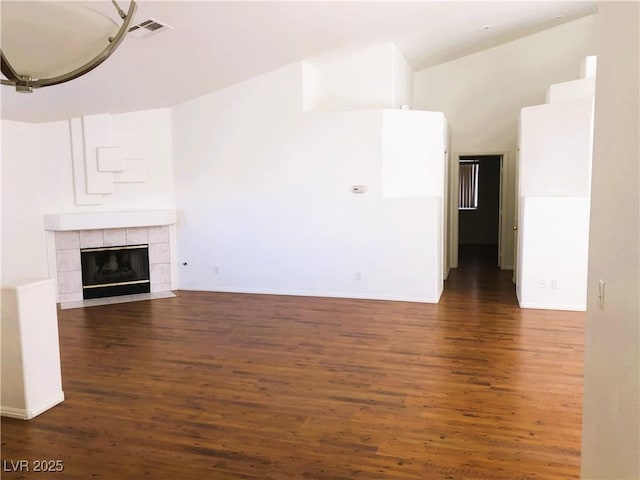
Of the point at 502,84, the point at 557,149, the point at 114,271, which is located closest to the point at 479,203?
the point at 502,84

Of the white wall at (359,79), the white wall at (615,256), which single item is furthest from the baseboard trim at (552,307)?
the white wall at (615,256)

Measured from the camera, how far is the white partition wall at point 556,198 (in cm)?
627

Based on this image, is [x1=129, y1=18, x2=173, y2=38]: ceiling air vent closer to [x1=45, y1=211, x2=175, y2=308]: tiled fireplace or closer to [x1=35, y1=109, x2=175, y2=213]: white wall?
[x1=35, y1=109, x2=175, y2=213]: white wall

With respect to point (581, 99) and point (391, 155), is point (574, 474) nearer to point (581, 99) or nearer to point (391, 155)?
point (391, 155)

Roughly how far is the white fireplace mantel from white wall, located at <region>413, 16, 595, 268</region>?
17.0ft

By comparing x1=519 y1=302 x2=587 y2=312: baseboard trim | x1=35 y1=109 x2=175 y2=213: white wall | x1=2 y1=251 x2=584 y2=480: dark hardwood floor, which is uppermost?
x1=35 y1=109 x2=175 y2=213: white wall

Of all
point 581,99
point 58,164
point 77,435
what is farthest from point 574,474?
point 58,164

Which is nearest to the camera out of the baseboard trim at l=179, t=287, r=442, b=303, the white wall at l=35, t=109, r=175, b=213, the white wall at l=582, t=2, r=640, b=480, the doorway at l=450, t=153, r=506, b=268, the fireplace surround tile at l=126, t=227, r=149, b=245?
the white wall at l=582, t=2, r=640, b=480

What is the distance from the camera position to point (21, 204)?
6.76 m

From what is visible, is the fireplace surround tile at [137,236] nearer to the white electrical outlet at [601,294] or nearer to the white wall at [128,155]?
the white wall at [128,155]

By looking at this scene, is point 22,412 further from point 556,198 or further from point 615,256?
point 556,198

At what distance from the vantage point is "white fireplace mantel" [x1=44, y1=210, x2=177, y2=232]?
702cm

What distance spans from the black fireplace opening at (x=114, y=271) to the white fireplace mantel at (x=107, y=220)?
44 centimetres

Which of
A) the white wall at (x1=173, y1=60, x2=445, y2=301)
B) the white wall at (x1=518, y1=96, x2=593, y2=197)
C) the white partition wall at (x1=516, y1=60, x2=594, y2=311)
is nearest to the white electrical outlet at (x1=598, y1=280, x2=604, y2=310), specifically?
the white partition wall at (x1=516, y1=60, x2=594, y2=311)
